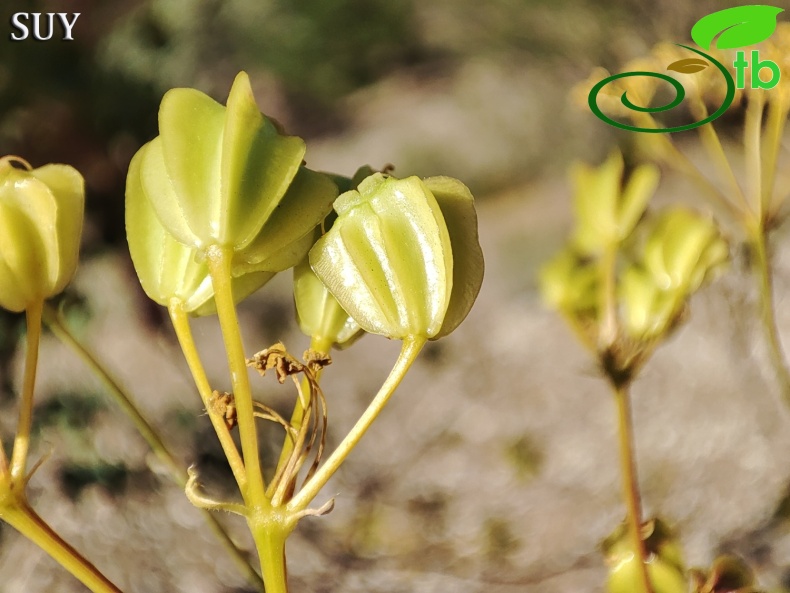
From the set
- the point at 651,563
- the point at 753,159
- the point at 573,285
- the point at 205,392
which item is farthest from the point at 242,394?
the point at 753,159

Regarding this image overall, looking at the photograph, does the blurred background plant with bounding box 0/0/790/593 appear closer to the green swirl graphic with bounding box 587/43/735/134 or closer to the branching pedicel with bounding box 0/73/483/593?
the green swirl graphic with bounding box 587/43/735/134

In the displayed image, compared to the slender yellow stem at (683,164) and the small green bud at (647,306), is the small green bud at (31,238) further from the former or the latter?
the slender yellow stem at (683,164)

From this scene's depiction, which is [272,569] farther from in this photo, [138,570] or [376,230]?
[138,570]

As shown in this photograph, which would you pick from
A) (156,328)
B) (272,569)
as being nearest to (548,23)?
(156,328)

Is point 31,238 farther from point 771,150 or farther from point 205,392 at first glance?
point 771,150

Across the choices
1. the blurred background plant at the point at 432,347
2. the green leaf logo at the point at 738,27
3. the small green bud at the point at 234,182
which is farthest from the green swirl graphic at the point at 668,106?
the small green bud at the point at 234,182
